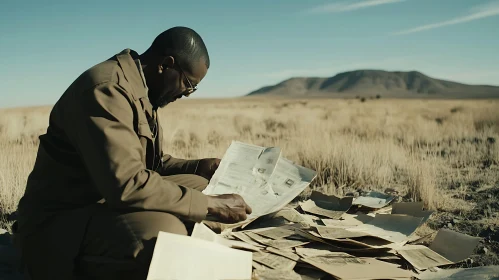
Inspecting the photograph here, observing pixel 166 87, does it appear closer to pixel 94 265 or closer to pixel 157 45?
pixel 157 45

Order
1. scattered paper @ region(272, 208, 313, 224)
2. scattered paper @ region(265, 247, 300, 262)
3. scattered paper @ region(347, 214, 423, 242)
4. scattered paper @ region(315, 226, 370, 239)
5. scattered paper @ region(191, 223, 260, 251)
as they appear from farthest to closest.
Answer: scattered paper @ region(272, 208, 313, 224)
scattered paper @ region(347, 214, 423, 242)
scattered paper @ region(315, 226, 370, 239)
scattered paper @ region(265, 247, 300, 262)
scattered paper @ region(191, 223, 260, 251)

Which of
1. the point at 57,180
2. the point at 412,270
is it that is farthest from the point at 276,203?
the point at 57,180

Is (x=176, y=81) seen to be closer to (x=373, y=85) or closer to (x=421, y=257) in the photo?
(x=421, y=257)

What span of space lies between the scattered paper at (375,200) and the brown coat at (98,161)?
2.15 meters

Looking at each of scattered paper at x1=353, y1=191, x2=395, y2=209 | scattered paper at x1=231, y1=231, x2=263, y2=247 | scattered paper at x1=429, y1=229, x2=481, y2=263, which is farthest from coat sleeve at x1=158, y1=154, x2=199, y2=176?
scattered paper at x1=429, y1=229, x2=481, y2=263

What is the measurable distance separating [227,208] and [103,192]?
71 centimetres

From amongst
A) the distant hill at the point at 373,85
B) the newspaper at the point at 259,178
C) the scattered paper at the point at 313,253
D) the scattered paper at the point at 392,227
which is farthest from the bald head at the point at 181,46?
the distant hill at the point at 373,85

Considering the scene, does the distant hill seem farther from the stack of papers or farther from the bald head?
the bald head

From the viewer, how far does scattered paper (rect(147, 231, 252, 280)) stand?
2.05m

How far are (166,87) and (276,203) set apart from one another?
109 cm

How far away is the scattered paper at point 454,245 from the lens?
3.04 meters

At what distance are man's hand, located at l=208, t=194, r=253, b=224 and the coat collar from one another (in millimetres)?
689

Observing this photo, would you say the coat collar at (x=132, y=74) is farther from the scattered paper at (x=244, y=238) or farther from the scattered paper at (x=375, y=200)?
the scattered paper at (x=375, y=200)

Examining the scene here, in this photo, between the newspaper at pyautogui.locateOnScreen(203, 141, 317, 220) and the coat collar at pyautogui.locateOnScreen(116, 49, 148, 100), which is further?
the newspaper at pyautogui.locateOnScreen(203, 141, 317, 220)
